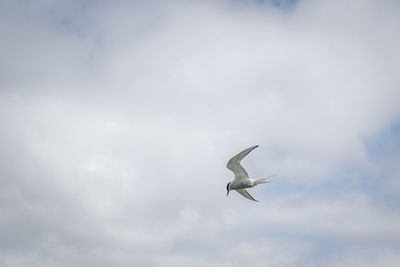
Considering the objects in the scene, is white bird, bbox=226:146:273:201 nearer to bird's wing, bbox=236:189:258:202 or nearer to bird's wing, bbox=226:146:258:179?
bird's wing, bbox=226:146:258:179

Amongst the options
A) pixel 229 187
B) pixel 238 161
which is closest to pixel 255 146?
pixel 238 161

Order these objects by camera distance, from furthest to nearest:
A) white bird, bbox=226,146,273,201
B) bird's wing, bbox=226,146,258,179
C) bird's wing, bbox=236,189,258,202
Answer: bird's wing, bbox=236,189,258,202 → white bird, bbox=226,146,273,201 → bird's wing, bbox=226,146,258,179

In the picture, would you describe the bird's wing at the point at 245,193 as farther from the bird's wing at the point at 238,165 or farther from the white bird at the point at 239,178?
the bird's wing at the point at 238,165

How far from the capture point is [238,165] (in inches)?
2074

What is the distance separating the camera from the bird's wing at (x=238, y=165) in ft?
164

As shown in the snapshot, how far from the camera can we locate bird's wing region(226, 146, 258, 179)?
164 feet

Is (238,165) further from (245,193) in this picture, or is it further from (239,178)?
(245,193)

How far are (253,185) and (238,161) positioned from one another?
161 inches

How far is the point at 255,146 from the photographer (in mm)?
46656

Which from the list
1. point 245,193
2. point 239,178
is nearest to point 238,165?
point 239,178

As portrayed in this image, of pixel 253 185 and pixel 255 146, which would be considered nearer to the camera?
pixel 255 146

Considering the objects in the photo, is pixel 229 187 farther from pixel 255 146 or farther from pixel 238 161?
Result: pixel 255 146

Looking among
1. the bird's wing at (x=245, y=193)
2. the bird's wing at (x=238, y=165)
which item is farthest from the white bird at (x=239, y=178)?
the bird's wing at (x=245, y=193)

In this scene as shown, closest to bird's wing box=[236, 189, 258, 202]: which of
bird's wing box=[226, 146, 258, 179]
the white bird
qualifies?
the white bird
